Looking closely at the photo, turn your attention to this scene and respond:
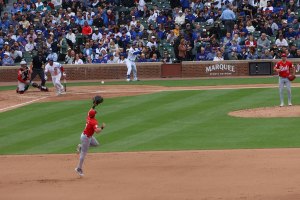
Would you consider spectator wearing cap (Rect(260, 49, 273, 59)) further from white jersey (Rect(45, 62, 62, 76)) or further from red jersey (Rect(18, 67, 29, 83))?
red jersey (Rect(18, 67, 29, 83))

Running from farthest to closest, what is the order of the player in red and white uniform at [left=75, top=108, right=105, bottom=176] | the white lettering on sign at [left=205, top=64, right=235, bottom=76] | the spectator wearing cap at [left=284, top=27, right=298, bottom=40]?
1. the spectator wearing cap at [left=284, top=27, right=298, bottom=40]
2. the white lettering on sign at [left=205, top=64, right=235, bottom=76]
3. the player in red and white uniform at [left=75, top=108, right=105, bottom=176]

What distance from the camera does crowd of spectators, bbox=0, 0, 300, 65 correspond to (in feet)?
141

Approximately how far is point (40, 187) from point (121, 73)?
25087 mm

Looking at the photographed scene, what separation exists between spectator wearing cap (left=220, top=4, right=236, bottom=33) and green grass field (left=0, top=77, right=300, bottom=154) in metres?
9.26

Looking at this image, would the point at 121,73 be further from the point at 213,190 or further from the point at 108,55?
the point at 213,190

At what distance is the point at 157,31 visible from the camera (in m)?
45.3

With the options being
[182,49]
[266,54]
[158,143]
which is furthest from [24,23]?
[158,143]

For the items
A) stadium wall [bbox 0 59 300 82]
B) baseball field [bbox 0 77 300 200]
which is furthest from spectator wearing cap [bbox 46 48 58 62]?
baseball field [bbox 0 77 300 200]

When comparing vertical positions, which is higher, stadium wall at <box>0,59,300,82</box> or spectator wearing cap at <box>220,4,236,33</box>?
spectator wearing cap at <box>220,4,236,33</box>

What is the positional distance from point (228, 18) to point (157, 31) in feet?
13.0

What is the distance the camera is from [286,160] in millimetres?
20938

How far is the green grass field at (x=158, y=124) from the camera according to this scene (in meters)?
24.5

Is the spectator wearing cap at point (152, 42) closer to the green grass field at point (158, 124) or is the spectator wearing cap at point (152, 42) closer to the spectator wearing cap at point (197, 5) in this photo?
the spectator wearing cap at point (197, 5)

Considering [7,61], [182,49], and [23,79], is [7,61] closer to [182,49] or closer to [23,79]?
[23,79]
